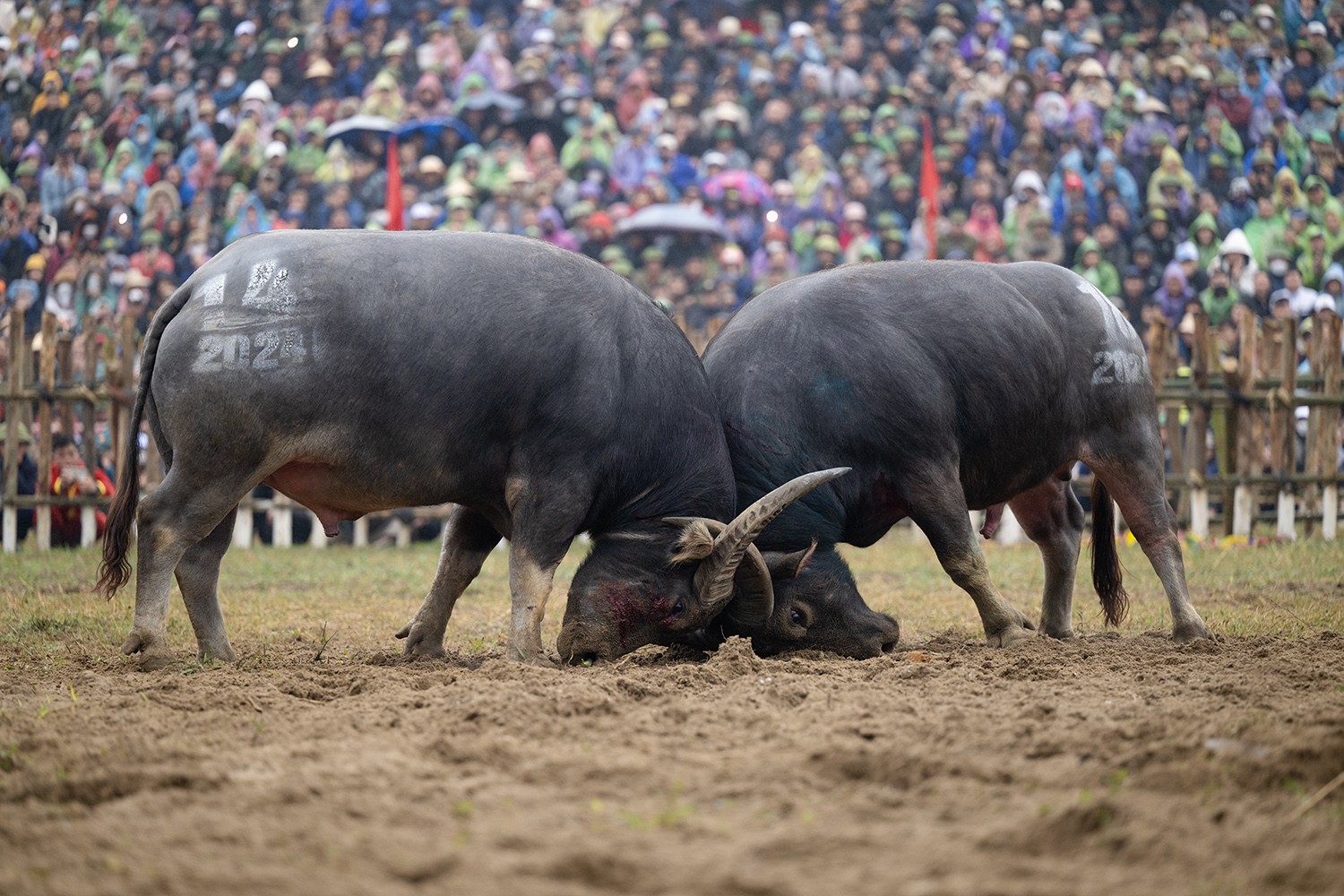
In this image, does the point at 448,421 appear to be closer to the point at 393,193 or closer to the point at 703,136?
the point at 393,193

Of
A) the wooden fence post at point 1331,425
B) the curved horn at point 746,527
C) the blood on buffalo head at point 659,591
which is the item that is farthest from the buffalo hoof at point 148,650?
the wooden fence post at point 1331,425

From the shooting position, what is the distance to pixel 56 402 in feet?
38.4

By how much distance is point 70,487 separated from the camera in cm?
1151

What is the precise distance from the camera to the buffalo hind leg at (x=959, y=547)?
543 cm

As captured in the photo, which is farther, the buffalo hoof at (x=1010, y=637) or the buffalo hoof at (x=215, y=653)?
the buffalo hoof at (x=1010, y=637)

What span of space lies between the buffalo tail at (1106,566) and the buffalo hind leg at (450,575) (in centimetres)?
293

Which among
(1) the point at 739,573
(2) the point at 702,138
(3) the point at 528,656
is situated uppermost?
(2) the point at 702,138

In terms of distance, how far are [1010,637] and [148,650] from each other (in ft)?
11.4

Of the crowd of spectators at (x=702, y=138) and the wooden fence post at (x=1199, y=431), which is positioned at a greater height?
the crowd of spectators at (x=702, y=138)

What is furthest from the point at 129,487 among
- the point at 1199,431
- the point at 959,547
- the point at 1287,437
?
the point at 1287,437

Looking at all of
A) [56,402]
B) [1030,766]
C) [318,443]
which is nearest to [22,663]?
[318,443]

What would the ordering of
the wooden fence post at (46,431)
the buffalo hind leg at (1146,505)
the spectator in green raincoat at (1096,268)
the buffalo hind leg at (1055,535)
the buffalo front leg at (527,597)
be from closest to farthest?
the buffalo front leg at (527,597) → the buffalo hind leg at (1146,505) → the buffalo hind leg at (1055,535) → the wooden fence post at (46,431) → the spectator in green raincoat at (1096,268)

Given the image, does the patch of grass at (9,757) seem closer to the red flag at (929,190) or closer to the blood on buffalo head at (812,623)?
the blood on buffalo head at (812,623)

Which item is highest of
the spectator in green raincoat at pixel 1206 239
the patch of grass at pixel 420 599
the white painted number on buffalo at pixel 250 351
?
the spectator in green raincoat at pixel 1206 239
